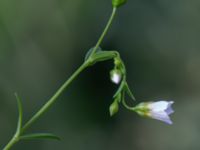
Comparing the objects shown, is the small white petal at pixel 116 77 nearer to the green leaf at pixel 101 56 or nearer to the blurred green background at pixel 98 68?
the green leaf at pixel 101 56

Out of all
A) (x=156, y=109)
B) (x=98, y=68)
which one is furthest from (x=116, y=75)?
(x=98, y=68)

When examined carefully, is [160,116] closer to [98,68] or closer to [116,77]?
[116,77]

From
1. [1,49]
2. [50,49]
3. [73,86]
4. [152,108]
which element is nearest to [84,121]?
[73,86]

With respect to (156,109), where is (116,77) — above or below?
above

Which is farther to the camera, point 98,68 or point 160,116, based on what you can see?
point 98,68

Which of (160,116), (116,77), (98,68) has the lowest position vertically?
(98,68)

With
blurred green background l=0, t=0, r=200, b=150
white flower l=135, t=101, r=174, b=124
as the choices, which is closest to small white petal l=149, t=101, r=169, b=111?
white flower l=135, t=101, r=174, b=124

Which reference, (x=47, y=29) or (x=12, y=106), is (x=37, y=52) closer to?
(x=47, y=29)

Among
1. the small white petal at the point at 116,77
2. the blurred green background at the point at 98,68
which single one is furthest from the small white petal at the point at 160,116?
the blurred green background at the point at 98,68
